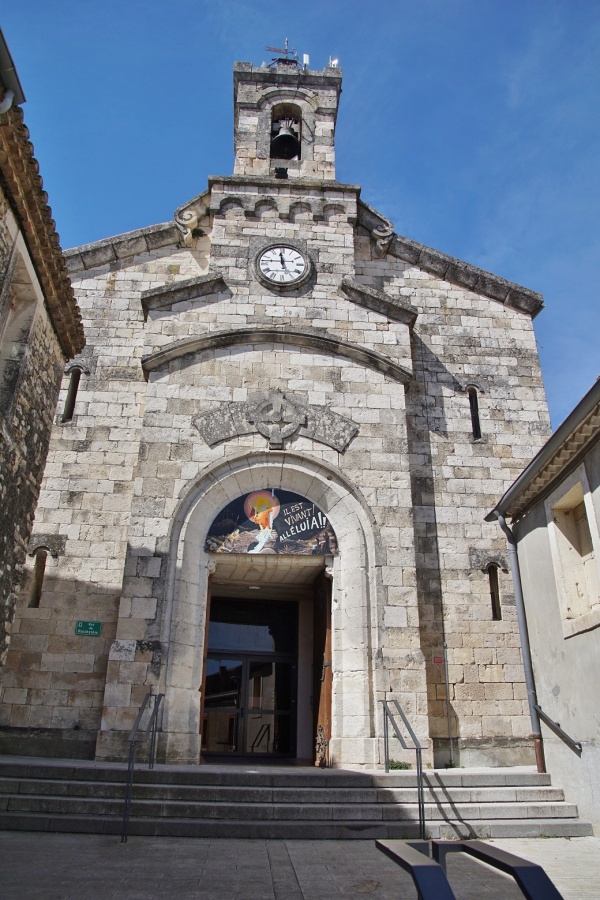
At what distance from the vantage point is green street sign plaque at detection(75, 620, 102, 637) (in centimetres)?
873

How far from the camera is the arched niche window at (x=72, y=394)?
9.98 meters

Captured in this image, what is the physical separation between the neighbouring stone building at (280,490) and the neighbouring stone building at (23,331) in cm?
182

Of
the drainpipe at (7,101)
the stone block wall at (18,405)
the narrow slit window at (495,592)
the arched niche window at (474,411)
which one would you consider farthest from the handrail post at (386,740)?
the drainpipe at (7,101)

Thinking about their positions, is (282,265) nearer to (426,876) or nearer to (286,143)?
(286,143)

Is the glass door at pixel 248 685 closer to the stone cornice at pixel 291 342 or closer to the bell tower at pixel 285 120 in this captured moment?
the stone cornice at pixel 291 342

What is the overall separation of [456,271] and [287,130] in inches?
162

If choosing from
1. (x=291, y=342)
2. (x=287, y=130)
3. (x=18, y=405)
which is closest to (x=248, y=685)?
(x=291, y=342)

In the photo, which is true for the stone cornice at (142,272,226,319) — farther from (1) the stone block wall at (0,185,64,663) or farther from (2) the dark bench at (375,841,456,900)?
(2) the dark bench at (375,841,456,900)

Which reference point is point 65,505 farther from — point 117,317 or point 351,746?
point 351,746

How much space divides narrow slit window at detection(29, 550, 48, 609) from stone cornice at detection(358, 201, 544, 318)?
723 cm

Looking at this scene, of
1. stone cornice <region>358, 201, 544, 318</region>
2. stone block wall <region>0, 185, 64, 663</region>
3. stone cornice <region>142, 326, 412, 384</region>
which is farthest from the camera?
stone cornice <region>358, 201, 544, 318</region>

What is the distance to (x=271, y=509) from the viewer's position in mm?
9242

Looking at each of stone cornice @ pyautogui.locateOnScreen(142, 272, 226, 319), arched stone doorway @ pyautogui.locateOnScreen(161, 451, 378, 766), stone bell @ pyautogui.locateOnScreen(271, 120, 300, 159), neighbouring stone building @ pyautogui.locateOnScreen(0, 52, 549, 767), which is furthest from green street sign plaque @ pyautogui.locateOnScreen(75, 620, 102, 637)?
stone bell @ pyautogui.locateOnScreen(271, 120, 300, 159)

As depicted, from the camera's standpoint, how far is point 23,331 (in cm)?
685
